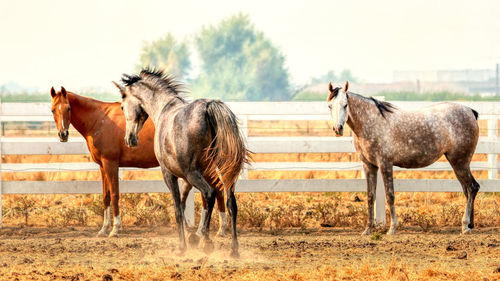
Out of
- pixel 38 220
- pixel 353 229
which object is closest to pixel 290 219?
pixel 353 229

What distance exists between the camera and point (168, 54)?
104438 millimetres

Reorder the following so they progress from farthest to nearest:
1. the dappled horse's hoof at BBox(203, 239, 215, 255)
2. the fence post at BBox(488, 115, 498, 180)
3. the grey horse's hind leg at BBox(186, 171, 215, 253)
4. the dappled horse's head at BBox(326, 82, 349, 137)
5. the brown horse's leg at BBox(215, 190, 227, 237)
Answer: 1. the fence post at BBox(488, 115, 498, 180)
2. the dappled horse's head at BBox(326, 82, 349, 137)
3. the brown horse's leg at BBox(215, 190, 227, 237)
4. the dappled horse's hoof at BBox(203, 239, 215, 255)
5. the grey horse's hind leg at BBox(186, 171, 215, 253)

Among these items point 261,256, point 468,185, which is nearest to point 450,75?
point 468,185

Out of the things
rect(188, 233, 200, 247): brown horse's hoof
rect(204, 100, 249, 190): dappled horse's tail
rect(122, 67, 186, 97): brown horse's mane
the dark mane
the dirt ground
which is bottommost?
the dirt ground

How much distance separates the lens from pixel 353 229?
10.7 m

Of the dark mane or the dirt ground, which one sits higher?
the dark mane

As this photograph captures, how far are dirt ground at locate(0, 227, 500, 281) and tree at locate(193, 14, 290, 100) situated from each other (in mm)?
83158

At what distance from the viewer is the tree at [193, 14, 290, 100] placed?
9575 cm

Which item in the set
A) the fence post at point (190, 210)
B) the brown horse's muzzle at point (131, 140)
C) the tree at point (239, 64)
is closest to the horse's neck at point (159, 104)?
the brown horse's muzzle at point (131, 140)

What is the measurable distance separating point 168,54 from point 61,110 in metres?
95.4

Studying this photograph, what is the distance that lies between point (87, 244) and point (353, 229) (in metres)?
3.59

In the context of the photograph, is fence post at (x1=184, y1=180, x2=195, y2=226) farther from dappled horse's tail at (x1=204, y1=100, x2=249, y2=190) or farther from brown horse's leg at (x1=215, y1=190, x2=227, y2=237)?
dappled horse's tail at (x1=204, y1=100, x2=249, y2=190)

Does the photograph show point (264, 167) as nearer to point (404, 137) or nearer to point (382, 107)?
point (382, 107)

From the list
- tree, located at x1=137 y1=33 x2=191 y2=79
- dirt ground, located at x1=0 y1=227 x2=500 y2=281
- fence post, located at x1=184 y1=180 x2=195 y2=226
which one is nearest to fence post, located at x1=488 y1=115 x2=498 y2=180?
dirt ground, located at x1=0 y1=227 x2=500 y2=281
